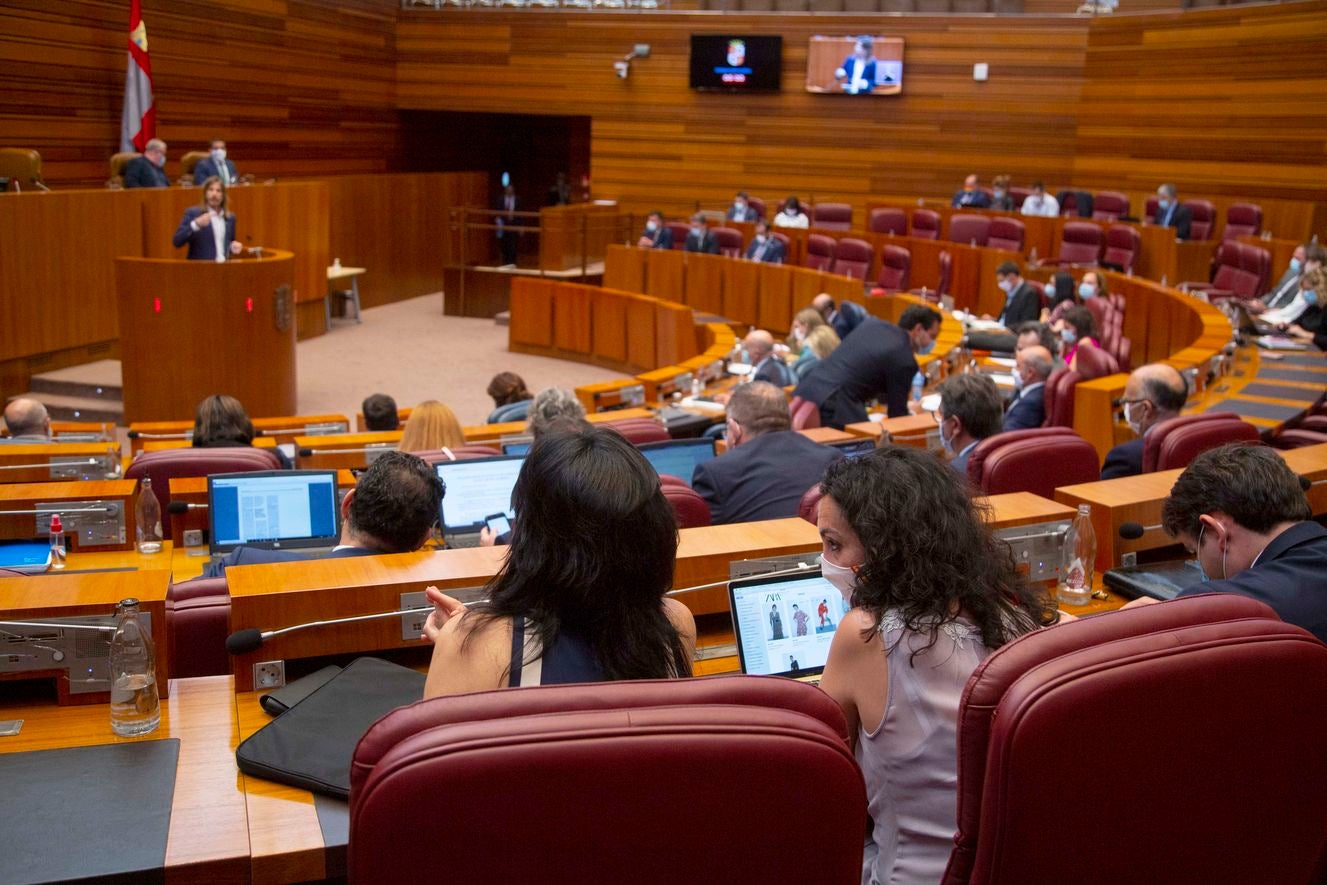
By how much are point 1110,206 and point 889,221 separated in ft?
8.18

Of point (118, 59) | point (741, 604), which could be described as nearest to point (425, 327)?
point (118, 59)

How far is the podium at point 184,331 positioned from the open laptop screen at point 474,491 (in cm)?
555

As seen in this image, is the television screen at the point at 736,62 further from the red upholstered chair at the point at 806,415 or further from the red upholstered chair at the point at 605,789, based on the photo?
the red upholstered chair at the point at 605,789

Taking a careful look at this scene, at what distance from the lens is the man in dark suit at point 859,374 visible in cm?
637

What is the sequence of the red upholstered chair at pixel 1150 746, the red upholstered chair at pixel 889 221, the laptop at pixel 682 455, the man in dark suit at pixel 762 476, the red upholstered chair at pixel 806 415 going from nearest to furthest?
the red upholstered chair at pixel 1150 746 → the man in dark suit at pixel 762 476 → the laptop at pixel 682 455 → the red upholstered chair at pixel 806 415 → the red upholstered chair at pixel 889 221

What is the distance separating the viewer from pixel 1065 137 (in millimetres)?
15867

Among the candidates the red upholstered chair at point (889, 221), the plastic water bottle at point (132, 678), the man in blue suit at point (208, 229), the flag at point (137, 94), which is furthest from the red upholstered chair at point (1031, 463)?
the red upholstered chair at point (889, 221)

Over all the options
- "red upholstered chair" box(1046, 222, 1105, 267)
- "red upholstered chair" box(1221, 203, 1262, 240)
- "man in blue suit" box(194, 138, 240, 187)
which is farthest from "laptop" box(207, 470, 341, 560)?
"red upholstered chair" box(1221, 203, 1262, 240)

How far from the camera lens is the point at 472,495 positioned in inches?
167

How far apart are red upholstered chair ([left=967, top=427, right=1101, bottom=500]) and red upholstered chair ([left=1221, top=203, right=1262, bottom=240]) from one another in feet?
33.7

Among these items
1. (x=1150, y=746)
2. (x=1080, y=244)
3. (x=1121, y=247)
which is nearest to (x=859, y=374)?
(x=1150, y=746)

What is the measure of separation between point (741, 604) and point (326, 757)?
93cm

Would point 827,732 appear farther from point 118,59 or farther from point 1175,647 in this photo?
point 118,59

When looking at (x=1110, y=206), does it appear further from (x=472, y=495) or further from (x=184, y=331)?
(x=472, y=495)
